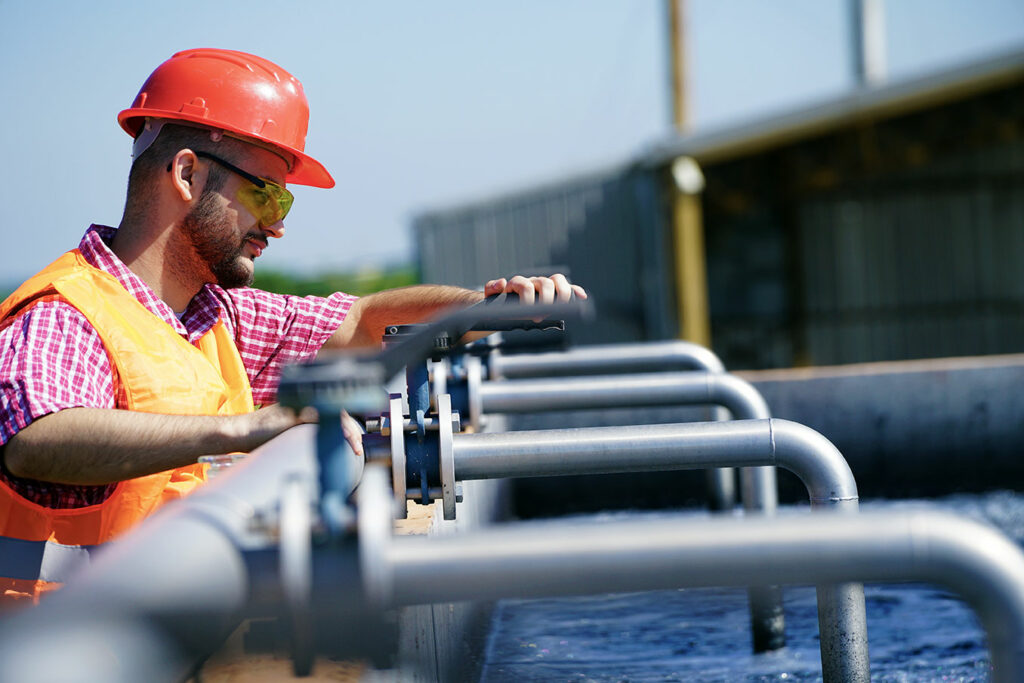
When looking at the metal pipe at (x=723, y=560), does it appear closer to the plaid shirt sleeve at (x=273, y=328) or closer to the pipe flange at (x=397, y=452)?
the pipe flange at (x=397, y=452)

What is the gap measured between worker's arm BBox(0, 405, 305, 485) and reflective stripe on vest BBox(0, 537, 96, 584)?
14cm

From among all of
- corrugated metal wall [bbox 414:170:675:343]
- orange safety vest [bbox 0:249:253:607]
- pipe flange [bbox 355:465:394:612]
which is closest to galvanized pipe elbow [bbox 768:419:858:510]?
pipe flange [bbox 355:465:394:612]

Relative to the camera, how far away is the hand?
5.76ft

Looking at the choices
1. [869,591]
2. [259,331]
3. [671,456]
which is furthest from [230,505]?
[869,591]

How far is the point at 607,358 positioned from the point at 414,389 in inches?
68.5

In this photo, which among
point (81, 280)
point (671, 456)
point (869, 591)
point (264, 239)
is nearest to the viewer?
point (671, 456)

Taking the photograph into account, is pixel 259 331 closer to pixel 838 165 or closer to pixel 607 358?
pixel 607 358

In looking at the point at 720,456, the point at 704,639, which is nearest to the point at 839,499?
the point at 720,456

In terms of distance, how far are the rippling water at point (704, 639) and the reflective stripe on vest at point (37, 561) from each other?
136cm

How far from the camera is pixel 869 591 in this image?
139 inches

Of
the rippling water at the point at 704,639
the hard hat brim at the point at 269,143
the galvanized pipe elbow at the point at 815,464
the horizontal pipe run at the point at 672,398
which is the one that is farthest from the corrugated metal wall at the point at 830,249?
the galvanized pipe elbow at the point at 815,464

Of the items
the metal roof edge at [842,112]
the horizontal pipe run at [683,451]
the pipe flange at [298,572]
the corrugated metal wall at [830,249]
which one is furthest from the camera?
the corrugated metal wall at [830,249]

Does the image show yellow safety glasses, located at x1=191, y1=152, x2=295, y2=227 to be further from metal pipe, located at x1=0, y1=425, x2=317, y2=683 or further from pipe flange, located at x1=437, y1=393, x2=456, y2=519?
metal pipe, located at x1=0, y1=425, x2=317, y2=683

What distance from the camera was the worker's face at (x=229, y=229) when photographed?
2.07 metres
